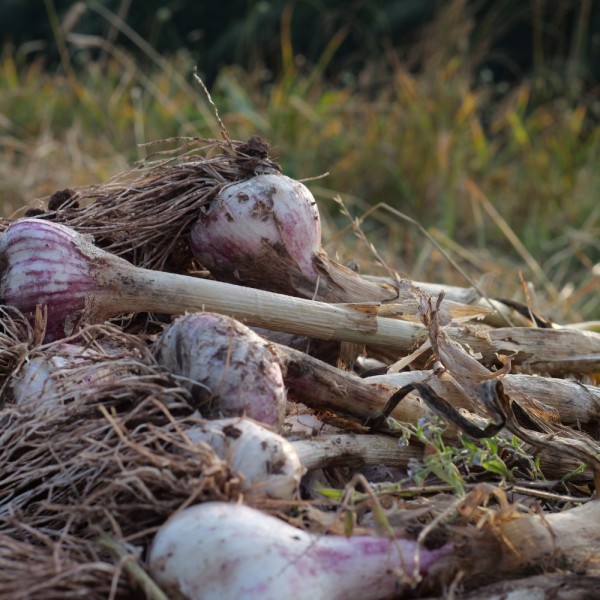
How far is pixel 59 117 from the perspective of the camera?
5.57 m

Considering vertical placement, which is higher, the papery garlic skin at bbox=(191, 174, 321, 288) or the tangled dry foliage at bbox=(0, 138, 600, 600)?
the papery garlic skin at bbox=(191, 174, 321, 288)

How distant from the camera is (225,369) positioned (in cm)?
119

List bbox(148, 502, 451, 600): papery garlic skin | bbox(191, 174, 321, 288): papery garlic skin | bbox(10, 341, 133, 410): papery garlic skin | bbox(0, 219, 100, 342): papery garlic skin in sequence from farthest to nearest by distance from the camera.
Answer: bbox(191, 174, 321, 288): papery garlic skin → bbox(0, 219, 100, 342): papery garlic skin → bbox(10, 341, 133, 410): papery garlic skin → bbox(148, 502, 451, 600): papery garlic skin

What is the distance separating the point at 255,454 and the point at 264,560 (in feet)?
0.50

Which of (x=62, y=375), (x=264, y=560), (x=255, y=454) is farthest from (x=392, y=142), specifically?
(x=264, y=560)

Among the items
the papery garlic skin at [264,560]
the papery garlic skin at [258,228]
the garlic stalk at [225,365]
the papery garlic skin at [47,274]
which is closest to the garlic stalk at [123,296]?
the papery garlic skin at [47,274]

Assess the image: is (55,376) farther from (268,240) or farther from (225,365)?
(268,240)

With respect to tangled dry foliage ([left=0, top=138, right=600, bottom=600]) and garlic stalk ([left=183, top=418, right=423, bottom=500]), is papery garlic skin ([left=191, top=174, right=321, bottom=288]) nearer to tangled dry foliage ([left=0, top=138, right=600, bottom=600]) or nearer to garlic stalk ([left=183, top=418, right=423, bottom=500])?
tangled dry foliage ([left=0, top=138, right=600, bottom=600])

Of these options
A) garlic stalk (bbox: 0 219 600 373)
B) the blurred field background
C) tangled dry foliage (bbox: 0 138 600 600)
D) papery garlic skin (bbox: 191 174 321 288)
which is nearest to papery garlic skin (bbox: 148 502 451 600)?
tangled dry foliage (bbox: 0 138 600 600)

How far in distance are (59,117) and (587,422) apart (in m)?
4.60

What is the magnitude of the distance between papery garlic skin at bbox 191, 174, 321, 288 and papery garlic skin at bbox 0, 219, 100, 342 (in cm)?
24

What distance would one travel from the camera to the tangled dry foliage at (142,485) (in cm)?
105

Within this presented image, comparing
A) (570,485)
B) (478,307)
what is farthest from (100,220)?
(570,485)

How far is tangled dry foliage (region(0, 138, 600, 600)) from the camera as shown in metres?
1.05
